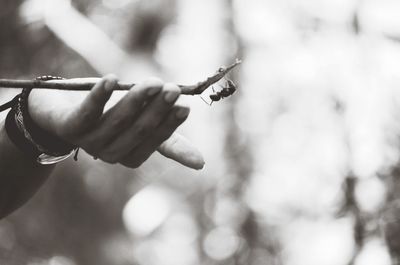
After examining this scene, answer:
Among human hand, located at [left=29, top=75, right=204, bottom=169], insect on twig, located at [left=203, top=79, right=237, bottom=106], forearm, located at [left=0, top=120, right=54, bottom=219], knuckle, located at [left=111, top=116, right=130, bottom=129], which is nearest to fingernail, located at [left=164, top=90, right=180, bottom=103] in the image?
human hand, located at [left=29, top=75, right=204, bottom=169]

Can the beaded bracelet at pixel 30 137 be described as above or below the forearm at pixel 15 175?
above

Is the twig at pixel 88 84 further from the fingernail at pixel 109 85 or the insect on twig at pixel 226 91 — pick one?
the insect on twig at pixel 226 91

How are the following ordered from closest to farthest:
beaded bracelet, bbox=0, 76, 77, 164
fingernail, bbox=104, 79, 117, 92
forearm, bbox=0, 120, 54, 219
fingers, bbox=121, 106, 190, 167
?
fingernail, bbox=104, 79, 117, 92, fingers, bbox=121, 106, 190, 167, beaded bracelet, bbox=0, 76, 77, 164, forearm, bbox=0, 120, 54, 219

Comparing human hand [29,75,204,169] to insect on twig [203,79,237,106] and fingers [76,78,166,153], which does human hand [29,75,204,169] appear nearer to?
fingers [76,78,166,153]

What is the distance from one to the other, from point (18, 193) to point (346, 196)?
4.50 metres

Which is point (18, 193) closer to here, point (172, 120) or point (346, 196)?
point (172, 120)

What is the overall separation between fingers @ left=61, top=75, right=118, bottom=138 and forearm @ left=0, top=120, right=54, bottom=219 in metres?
0.45

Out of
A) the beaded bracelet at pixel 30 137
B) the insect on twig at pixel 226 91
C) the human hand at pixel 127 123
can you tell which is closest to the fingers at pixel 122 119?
the human hand at pixel 127 123

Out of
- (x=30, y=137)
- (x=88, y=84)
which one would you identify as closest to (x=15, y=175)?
(x=30, y=137)

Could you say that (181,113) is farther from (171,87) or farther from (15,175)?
(15,175)

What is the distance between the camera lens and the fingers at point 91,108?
1275mm

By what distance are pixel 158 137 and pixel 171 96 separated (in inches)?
5.0

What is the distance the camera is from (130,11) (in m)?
10.7

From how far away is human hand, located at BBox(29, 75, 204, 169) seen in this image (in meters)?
1.29
